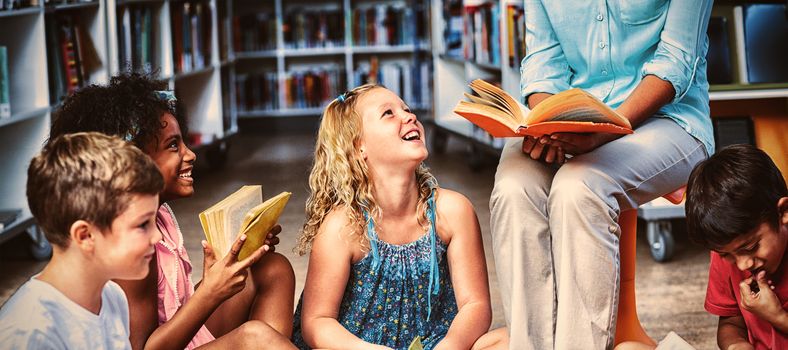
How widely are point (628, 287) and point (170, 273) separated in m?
0.92

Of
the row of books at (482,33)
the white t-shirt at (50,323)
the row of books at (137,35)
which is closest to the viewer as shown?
the white t-shirt at (50,323)

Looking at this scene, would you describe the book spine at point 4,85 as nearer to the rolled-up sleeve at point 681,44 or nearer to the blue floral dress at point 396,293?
the blue floral dress at point 396,293

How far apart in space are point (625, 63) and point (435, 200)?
0.50 metres

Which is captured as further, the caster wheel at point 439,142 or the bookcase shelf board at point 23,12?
the caster wheel at point 439,142

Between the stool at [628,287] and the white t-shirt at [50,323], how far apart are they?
3.55ft

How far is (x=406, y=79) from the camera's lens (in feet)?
24.1

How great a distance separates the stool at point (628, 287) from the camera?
2172mm

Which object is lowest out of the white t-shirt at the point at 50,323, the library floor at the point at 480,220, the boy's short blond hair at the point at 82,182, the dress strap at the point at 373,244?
the library floor at the point at 480,220

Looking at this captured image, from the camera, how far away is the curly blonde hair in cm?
215

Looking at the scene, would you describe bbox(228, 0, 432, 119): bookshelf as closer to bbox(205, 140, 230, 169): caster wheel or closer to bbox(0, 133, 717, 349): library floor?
bbox(0, 133, 717, 349): library floor

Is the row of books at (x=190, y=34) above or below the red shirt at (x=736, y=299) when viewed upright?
above

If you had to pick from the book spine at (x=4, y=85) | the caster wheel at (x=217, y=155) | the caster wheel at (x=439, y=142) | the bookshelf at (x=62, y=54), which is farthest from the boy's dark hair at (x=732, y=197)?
the caster wheel at (x=439, y=142)

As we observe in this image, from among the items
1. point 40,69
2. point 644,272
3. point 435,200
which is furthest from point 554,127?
point 40,69

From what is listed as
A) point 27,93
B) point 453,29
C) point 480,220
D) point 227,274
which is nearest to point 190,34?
point 453,29
